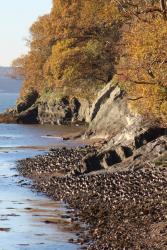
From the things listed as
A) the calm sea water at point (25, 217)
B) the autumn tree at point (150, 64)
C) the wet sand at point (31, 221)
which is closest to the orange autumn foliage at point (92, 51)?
the autumn tree at point (150, 64)

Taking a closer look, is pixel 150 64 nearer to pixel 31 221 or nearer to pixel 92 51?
pixel 31 221

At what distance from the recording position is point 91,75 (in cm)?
8725

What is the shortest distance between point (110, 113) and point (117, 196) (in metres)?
40.3

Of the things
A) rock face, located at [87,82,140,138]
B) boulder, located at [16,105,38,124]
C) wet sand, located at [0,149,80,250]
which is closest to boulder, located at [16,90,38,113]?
boulder, located at [16,105,38,124]

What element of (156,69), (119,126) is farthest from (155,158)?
(119,126)

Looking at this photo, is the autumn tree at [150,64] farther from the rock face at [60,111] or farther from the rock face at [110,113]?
the rock face at [60,111]

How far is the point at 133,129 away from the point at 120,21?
38449mm

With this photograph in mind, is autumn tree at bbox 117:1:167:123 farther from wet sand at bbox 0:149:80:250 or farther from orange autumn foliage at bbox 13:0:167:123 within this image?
wet sand at bbox 0:149:80:250

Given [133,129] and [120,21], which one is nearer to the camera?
[133,129]

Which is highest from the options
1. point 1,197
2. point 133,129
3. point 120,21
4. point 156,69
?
point 120,21

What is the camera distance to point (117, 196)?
112 ft

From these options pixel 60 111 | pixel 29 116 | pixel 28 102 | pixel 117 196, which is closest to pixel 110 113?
pixel 60 111

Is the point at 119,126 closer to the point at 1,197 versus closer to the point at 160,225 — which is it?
the point at 1,197

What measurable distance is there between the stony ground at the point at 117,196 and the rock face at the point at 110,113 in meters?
20.3
